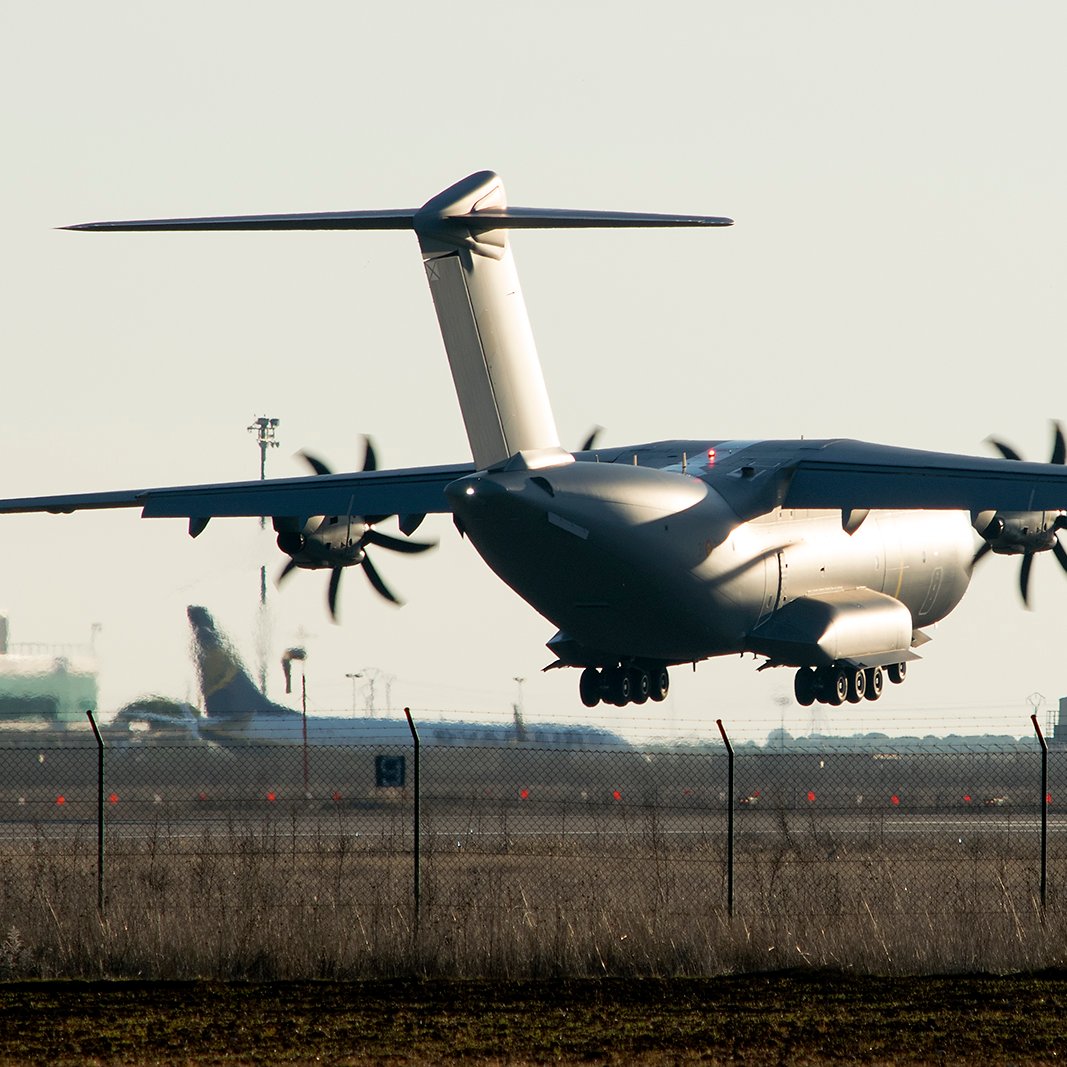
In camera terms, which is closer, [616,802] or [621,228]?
[621,228]

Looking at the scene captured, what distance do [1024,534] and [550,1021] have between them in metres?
21.6

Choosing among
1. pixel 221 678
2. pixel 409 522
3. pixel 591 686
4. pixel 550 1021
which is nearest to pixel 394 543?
pixel 409 522

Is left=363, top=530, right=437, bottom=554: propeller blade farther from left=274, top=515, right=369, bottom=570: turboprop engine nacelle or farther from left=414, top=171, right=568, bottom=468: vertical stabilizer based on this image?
left=414, top=171, right=568, bottom=468: vertical stabilizer

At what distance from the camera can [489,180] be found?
27.6m

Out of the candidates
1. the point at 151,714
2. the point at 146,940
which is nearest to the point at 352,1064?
the point at 146,940

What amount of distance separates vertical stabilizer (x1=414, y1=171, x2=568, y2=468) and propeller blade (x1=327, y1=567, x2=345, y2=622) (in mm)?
6453

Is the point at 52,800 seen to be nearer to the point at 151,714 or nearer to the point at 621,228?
the point at 151,714

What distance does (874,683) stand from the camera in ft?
113

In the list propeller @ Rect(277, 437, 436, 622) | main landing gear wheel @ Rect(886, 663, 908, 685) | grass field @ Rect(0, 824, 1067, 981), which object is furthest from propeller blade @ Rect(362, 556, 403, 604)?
grass field @ Rect(0, 824, 1067, 981)

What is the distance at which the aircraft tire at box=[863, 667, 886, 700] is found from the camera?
112 ft

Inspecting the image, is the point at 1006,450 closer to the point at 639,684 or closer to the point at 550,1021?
the point at 639,684

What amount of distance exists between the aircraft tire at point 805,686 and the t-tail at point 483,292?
310 inches

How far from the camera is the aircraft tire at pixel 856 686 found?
33562 mm

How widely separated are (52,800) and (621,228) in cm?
2358
